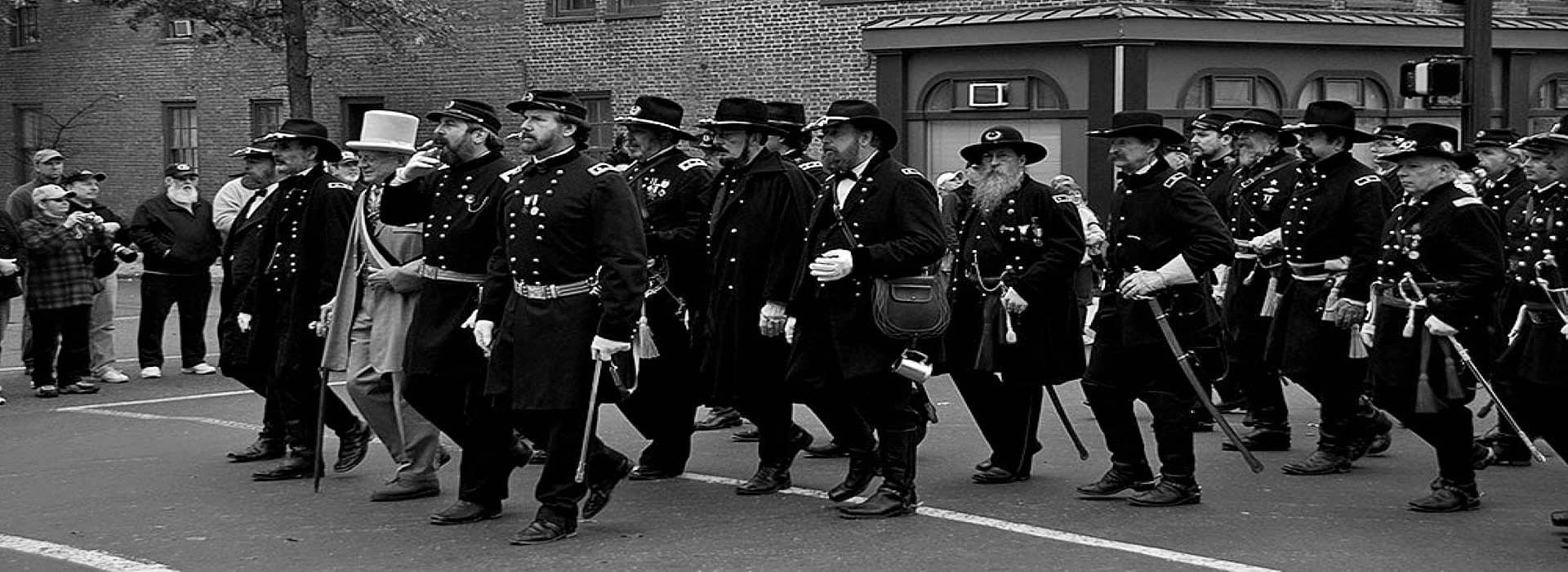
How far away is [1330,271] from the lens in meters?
9.93

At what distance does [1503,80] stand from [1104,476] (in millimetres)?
19076

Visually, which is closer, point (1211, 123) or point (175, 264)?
A: point (1211, 123)

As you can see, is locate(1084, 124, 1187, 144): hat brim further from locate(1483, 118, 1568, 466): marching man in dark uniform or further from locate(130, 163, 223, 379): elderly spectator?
locate(130, 163, 223, 379): elderly spectator

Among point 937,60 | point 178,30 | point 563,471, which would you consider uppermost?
point 178,30

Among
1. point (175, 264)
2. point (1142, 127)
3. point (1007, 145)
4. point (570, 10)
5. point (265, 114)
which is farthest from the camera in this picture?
point (265, 114)

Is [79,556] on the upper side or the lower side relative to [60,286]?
lower

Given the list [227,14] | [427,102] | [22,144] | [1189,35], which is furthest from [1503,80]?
[22,144]

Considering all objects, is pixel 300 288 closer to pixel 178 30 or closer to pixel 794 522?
pixel 794 522

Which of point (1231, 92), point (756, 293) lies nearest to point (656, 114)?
point (756, 293)

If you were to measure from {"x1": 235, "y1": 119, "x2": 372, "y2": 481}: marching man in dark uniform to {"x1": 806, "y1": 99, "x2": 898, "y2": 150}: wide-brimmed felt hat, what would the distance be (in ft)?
9.01

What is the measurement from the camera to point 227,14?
27.3 meters

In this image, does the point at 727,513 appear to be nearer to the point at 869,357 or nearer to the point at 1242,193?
the point at 869,357

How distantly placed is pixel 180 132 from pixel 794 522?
28.2 meters

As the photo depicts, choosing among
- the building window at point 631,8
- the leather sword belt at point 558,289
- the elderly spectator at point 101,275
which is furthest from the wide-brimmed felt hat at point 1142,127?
the building window at point 631,8
